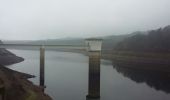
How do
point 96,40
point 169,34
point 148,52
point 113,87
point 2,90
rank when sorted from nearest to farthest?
point 2,90 < point 96,40 < point 113,87 < point 148,52 < point 169,34

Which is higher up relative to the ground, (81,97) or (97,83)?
(97,83)

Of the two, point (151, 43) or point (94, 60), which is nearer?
point (94, 60)

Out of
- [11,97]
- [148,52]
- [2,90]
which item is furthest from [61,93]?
[148,52]

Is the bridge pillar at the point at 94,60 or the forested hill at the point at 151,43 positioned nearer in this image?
the bridge pillar at the point at 94,60

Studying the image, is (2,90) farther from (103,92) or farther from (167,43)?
(167,43)

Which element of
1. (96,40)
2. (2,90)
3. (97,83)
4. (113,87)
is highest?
(96,40)

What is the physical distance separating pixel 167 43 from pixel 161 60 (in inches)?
766

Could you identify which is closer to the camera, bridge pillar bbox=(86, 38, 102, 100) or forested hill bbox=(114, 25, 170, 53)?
bridge pillar bbox=(86, 38, 102, 100)

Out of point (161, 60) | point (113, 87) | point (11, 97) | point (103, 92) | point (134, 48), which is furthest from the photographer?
point (134, 48)

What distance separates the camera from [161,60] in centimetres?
8625

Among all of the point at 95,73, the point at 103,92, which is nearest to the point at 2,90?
the point at 95,73

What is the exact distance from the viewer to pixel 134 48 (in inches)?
4747

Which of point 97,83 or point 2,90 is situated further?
point 97,83

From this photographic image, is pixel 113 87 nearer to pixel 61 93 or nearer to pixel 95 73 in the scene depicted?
pixel 61 93
